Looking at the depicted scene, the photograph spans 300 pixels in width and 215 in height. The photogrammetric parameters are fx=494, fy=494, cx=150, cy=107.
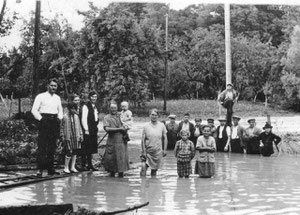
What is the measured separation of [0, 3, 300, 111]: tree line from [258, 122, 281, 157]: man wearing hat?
46.9 inches

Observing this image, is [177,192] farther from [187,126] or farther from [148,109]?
[148,109]

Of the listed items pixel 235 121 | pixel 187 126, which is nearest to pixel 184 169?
pixel 187 126

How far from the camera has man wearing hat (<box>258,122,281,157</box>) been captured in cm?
1153

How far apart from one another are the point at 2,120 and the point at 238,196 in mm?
5832

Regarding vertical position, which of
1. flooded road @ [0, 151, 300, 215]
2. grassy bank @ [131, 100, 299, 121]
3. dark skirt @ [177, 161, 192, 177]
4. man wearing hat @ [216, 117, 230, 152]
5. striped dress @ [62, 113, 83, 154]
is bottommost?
flooded road @ [0, 151, 300, 215]

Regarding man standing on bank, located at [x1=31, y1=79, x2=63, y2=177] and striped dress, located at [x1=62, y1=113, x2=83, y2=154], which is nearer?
man standing on bank, located at [x1=31, y1=79, x2=63, y2=177]

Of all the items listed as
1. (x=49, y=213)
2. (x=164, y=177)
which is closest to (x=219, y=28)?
(x=164, y=177)

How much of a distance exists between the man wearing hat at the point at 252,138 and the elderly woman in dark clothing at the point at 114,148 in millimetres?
4805

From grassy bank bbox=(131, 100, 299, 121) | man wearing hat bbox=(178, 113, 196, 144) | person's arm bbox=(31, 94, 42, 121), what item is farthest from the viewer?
grassy bank bbox=(131, 100, 299, 121)

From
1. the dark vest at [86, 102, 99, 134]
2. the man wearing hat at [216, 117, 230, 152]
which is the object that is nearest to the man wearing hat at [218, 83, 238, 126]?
the man wearing hat at [216, 117, 230, 152]

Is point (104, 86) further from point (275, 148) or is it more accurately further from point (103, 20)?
point (275, 148)

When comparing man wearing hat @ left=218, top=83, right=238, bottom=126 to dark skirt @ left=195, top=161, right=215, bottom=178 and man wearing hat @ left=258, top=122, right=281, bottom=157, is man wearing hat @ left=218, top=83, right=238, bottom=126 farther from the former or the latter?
dark skirt @ left=195, top=161, right=215, bottom=178

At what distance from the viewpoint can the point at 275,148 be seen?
40.8 feet

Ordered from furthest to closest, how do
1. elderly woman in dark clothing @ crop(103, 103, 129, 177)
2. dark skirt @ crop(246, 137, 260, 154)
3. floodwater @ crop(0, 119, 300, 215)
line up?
dark skirt @ crop(246, 137, 260, 154) < elderly woman in dark clothing @ crop(103, 103, 129, 177) < floodwater @ crop(0, 119, 300, 215)
